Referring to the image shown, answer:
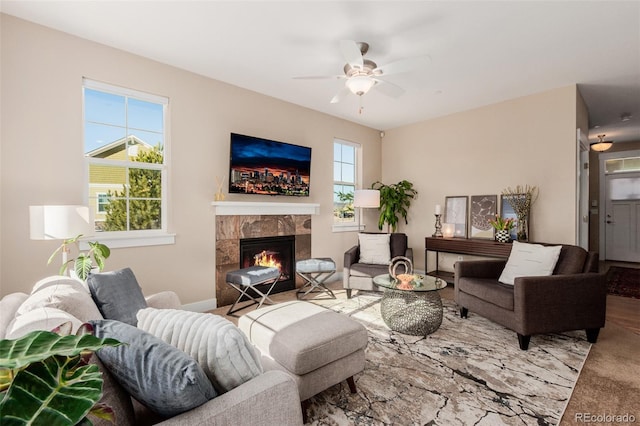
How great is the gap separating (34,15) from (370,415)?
395 centimetres

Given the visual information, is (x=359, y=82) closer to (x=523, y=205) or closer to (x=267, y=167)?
(x=267, y=167)

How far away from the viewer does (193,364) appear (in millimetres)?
983

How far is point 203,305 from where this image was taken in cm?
366

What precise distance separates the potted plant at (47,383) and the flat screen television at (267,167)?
3406 mm

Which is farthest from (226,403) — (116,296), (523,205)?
(523,205)

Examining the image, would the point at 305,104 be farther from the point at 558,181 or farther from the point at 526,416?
the point at 526,416

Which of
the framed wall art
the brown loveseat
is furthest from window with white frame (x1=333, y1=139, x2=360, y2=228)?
the brown loveseat

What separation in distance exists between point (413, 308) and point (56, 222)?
9.79ft

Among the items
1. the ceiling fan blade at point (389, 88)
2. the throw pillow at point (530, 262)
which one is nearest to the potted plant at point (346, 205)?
the ceiling fan blade at point (389, 88)

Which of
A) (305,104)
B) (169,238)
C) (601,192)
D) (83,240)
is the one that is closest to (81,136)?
(83,240)

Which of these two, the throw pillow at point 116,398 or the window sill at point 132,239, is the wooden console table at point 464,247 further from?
the throw pillow at point 116,398

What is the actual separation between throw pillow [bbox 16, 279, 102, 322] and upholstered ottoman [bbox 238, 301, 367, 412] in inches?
35.8

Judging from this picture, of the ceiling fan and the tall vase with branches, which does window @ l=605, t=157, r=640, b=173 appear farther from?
the ceiling fan

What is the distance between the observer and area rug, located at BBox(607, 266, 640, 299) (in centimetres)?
440
